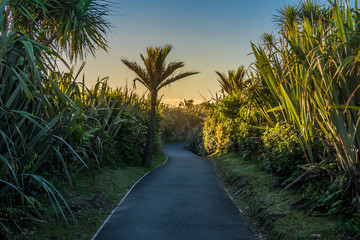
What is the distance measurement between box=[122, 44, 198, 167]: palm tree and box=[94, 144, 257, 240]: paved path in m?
6.66

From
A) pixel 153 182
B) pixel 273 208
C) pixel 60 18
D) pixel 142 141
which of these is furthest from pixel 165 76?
pixel 273 208

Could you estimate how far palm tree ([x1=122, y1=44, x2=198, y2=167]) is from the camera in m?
16.3

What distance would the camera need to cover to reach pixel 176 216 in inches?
259

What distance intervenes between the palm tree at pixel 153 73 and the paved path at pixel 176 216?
6663mm

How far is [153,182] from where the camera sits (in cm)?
1106

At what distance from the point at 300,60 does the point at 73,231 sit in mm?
4485

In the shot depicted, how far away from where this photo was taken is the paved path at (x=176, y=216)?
18.0ft

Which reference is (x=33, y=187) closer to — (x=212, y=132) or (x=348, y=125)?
(x=348, y=125)

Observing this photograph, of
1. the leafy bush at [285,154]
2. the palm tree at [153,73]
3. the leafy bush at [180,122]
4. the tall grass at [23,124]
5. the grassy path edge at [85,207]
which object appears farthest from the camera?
the leafy bush at [180,122]

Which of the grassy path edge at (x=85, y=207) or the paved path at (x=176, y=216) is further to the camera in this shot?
the paved path at (x=176, y=216)

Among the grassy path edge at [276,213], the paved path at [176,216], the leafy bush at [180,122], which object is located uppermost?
the leafy bush at [180,122]

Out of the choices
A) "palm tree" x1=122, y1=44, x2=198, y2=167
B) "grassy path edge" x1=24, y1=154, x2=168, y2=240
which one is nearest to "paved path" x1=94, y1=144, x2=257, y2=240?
"grassy path edge" x1=24, y1=154, x2=168, y2=240

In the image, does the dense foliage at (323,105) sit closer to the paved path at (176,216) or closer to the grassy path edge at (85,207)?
the paved path at (176,216)

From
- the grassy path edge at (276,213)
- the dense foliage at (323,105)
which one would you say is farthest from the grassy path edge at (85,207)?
the dense foliage at (323,105)
